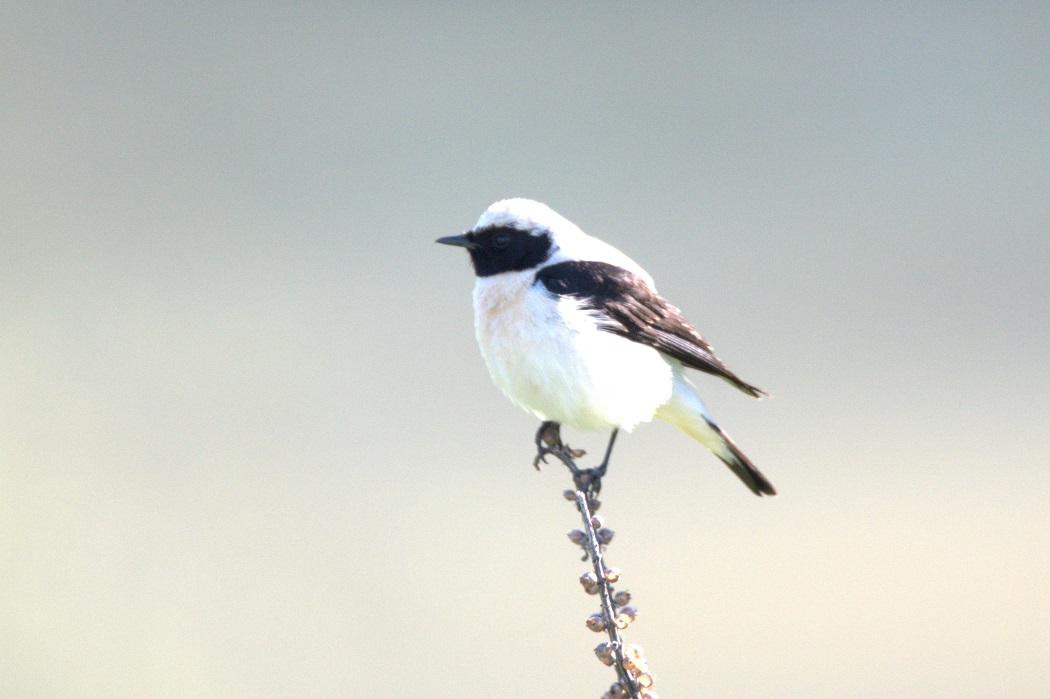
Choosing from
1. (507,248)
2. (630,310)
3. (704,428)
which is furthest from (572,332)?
(704,428)

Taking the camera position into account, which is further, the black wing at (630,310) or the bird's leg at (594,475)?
the black wing at (630,310)

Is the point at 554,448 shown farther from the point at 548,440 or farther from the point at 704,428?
the point at 704,428

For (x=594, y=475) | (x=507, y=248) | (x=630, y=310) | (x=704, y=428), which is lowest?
(x=594, y=475)

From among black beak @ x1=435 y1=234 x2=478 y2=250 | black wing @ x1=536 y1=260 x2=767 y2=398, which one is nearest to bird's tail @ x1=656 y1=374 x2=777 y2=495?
black wing @ x1=536 y1=260 x2=767 y2=398

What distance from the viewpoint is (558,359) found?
2.49m

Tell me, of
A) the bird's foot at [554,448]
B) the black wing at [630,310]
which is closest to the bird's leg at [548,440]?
the bird's foot at [554,448]

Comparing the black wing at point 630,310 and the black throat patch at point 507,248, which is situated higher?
the black throat patch at point 507,248

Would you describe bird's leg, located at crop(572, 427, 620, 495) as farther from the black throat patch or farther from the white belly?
the black throat patch

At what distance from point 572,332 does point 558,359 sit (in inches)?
3.1

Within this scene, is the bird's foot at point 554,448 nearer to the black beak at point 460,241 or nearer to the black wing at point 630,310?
the black wing at point 630,310

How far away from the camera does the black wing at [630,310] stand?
2615 mm

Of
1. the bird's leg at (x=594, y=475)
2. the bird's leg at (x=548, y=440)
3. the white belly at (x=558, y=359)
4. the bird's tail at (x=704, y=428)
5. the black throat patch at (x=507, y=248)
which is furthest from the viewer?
the bird's tail at (x=704, y=428)

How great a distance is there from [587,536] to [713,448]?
1651 mm

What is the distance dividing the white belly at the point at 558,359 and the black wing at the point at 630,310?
34 mm
